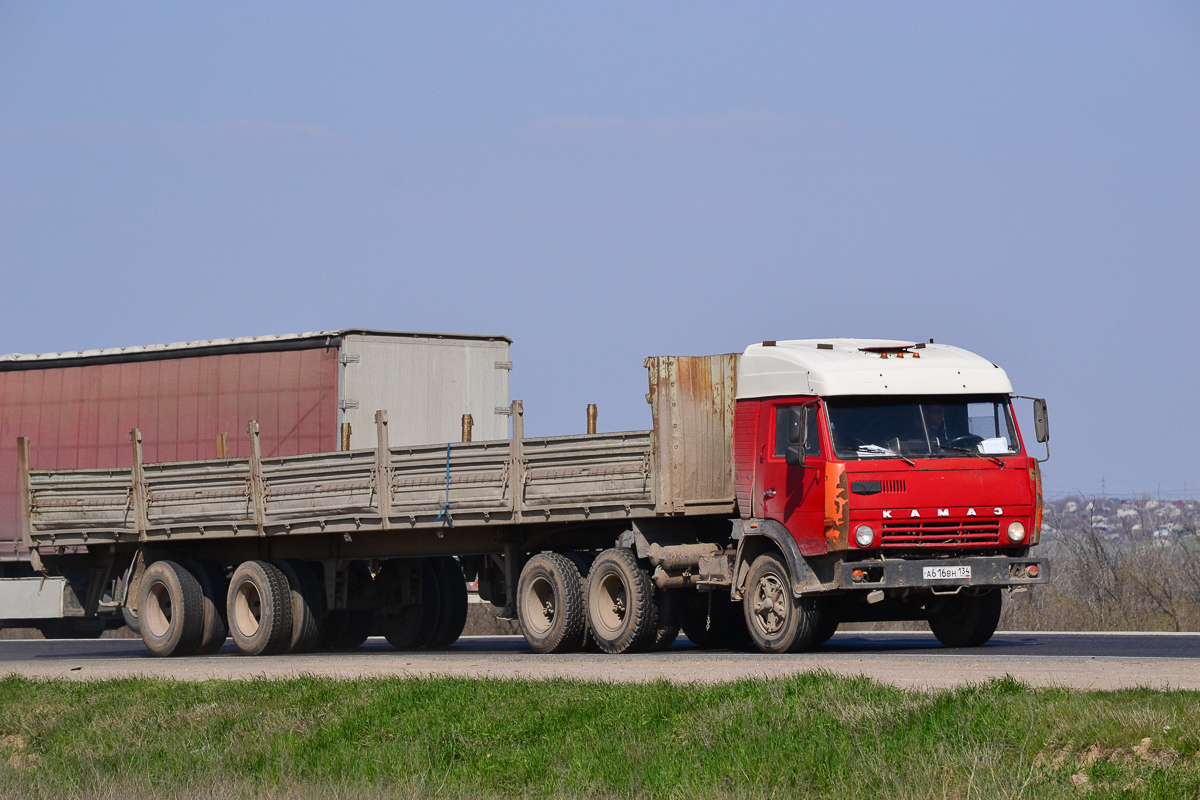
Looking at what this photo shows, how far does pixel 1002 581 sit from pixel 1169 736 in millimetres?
6389

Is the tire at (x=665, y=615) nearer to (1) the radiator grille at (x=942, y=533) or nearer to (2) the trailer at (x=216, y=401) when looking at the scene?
(1) the radiator grille at (x=942, y=533)

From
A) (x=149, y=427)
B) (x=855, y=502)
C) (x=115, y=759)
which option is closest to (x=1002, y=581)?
(x=855, y=502)

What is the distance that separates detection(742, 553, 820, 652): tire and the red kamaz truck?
0.07ft

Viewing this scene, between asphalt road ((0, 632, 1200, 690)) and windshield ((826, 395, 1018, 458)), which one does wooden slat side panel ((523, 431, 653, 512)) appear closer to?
asphalt road ((0, 632, 1200, 690))

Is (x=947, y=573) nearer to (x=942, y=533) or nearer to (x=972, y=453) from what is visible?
(x=942, y=533)

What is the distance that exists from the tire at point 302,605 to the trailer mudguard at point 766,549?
6.39 metres

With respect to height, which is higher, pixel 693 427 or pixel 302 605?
pixel 693 427

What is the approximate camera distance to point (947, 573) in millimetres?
14969

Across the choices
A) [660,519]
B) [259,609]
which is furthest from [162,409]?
[660,519]

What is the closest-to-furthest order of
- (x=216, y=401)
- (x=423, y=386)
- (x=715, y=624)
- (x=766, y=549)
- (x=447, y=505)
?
(x=766, y=549) → (x=447, y=505) → (x=715, y=624) → (x=423, y=386) → (x=216, y=401)

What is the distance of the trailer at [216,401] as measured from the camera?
21.2m

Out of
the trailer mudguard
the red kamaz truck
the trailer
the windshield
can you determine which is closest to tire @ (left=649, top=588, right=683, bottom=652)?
the red kamaz truck

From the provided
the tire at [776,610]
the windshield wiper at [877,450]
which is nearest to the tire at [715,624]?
the tire at [776,610]

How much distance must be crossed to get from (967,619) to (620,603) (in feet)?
11.8
